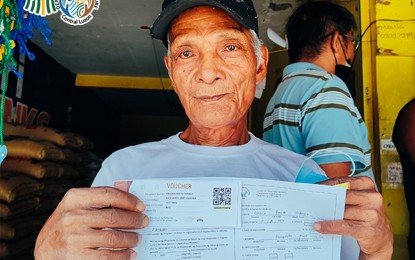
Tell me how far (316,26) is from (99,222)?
140 cm

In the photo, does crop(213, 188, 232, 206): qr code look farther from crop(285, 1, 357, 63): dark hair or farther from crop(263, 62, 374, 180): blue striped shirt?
crop(285, 1, 357, 63): dark hair

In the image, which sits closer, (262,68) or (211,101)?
(211,101)

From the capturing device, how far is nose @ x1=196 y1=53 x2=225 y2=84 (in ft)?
3.59

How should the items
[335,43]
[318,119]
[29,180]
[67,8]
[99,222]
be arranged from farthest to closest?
[29,180] → [335,43] → [318,119] → [67,8] → [99,222]

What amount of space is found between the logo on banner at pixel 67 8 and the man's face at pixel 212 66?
380mm

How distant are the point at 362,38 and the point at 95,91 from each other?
5001mm

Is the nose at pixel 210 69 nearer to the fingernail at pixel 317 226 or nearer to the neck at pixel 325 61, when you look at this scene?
the fingernail at pixel 317 226

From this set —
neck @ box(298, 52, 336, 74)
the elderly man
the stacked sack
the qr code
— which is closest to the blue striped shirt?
neck @ box(298, 52, 336, 74)

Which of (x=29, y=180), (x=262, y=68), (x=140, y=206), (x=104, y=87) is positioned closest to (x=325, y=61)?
(x=262, y=68)

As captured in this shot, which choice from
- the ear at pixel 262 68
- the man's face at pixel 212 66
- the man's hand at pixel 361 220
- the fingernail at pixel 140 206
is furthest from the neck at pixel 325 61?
the fingernail at pixel 140 206

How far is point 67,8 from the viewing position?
135 centimetres

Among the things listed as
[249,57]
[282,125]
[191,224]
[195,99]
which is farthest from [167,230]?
[282,125]

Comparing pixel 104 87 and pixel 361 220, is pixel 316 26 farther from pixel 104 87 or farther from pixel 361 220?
pixel 104 87

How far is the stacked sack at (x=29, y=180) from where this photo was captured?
10.6 ft
